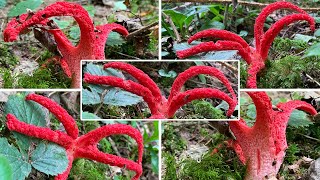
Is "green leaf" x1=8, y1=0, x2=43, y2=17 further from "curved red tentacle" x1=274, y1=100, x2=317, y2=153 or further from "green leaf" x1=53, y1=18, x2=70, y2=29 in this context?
"curved red tentacle" x1=274, y1=100, x2=317, y2=153

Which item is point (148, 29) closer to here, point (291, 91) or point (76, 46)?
point (76, 46)

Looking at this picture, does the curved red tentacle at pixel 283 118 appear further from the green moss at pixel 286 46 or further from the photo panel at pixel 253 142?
the green moss at pixel 286 46

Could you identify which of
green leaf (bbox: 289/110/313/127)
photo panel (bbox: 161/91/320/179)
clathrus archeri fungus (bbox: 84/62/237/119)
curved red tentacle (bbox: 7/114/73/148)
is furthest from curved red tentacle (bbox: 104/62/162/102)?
green leaf (bbox: 289/110/313/127)

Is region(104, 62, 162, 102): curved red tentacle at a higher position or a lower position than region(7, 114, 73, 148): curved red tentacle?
higher

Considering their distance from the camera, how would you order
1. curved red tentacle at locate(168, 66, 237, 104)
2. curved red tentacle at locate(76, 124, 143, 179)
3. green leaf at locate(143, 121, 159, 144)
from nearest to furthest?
curved red tentacle at locate(76, 124, 143, 179) → curved red tentacle at locate(168, 66, 237, 104) → green leaf at locate(143, 121, 159, 144)

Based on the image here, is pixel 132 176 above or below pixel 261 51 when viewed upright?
below

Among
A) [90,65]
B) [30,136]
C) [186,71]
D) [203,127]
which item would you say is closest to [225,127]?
[203,127]

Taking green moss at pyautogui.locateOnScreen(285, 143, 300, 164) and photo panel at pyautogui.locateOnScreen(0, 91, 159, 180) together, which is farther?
green moss at pyautogui.locateOnScreen(285, 143, 300, 164)
